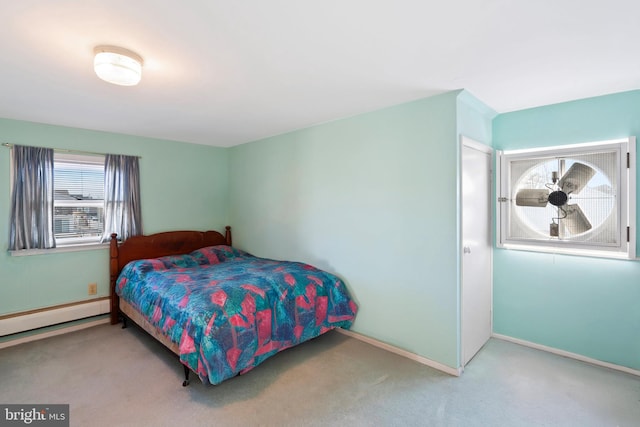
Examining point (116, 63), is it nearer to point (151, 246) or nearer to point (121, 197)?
point (121, 197)

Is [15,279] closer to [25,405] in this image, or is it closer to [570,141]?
[25,405]

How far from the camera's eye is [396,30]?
1.59 meters

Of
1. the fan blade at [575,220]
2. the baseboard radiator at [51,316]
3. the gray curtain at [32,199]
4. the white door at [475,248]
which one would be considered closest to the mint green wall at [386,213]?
the white door at [475,248]

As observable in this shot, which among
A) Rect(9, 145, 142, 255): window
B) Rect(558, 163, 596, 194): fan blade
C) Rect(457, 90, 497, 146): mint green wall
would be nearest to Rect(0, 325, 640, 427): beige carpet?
Rect(9, 145, 142, 255): window

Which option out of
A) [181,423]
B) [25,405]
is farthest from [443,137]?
[25,405]

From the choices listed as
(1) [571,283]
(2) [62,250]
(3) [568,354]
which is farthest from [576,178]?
(2) [62,250]

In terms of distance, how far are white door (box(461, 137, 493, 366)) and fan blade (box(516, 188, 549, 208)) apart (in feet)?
0.84

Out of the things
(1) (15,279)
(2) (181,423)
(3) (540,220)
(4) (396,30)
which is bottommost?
(2) (181,423)

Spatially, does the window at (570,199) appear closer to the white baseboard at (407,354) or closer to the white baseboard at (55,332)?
the white baseboard at (407,354)

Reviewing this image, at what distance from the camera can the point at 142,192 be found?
3.94 m

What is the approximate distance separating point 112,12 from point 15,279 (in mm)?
3173

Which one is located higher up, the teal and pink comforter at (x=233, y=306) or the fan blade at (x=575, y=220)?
the fan blade at (x=575, y=220)

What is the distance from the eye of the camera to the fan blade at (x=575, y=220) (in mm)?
2578

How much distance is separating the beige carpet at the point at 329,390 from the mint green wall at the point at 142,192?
67 cm
